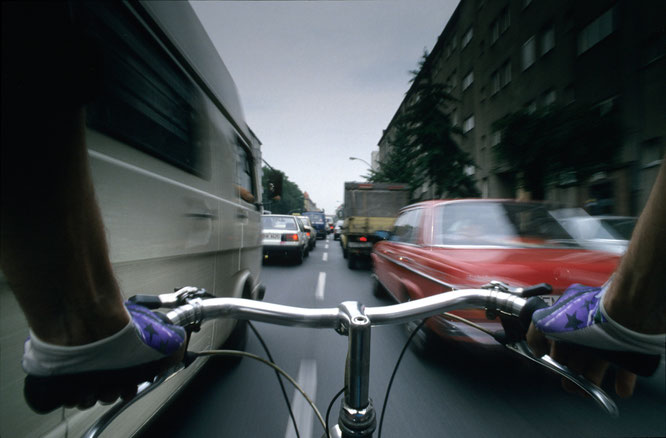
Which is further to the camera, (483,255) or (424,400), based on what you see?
(483,255)

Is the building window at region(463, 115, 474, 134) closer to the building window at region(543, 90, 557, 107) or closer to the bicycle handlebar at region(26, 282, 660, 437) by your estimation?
the building window at region(543, 90, 557, 107)

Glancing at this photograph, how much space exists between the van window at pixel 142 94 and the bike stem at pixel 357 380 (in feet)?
3.18

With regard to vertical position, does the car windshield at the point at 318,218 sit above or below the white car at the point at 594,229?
above

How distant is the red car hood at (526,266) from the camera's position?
2.41 m

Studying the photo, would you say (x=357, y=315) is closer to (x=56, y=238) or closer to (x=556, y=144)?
(x=56, y=238)

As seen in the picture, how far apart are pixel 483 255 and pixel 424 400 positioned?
1263mm

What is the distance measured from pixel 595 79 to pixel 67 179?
31.4 feet

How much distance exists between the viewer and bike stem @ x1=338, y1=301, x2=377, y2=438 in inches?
34.1

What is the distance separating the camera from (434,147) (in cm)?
1197

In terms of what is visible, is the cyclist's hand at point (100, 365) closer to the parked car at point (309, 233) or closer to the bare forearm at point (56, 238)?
the bare forearm at point (56, 238)

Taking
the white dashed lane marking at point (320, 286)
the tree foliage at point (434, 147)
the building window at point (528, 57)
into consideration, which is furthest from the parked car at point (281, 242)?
the building window at point (528, 57)

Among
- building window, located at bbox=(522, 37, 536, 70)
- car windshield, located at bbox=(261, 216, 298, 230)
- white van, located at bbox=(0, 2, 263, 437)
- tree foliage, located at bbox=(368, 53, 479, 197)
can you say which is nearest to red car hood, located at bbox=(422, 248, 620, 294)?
white van, located at bbox=(0, 2, 263, 437)

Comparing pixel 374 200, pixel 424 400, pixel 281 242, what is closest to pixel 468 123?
pixel 374 200

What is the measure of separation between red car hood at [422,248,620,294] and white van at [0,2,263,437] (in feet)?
6.23
